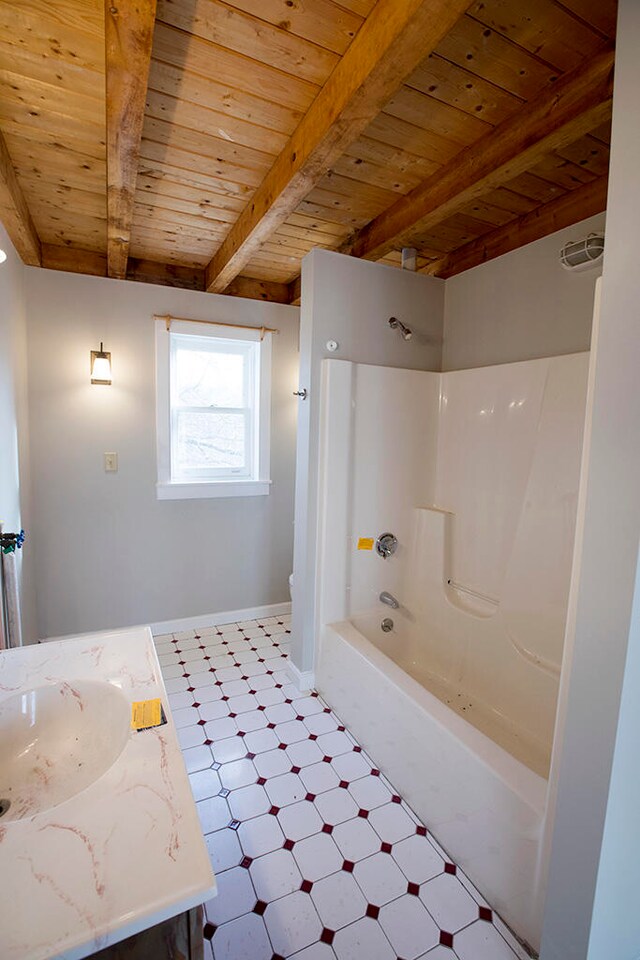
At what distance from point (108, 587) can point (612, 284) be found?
9.75 ft

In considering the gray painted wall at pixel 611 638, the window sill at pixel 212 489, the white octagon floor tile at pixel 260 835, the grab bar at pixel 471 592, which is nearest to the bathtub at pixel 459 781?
the gray painted wall at pixel 611 638

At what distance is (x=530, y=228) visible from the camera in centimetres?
215

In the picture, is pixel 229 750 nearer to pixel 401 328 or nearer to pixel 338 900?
pixel 338 900

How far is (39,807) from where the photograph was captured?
3.06ft

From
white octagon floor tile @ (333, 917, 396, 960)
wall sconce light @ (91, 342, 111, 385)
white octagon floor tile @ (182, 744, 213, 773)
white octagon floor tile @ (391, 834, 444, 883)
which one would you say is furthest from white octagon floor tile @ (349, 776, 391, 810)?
wall sconce light @ (91, 342, 111, 385)

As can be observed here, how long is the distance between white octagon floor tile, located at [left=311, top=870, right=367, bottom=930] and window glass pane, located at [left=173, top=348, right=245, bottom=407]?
2.58 metres

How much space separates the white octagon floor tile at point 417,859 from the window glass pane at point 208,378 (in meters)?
2.59

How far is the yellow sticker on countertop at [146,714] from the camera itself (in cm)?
99

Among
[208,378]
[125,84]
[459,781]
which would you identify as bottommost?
[459,781]

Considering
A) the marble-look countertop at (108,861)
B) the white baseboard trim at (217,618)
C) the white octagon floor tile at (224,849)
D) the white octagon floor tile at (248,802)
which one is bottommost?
the white octagon floor tile at (224,849)

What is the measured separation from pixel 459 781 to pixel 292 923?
0.65 m

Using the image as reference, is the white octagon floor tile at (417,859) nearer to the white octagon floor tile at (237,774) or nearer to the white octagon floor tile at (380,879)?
the white octagon floor tile at (380,879)

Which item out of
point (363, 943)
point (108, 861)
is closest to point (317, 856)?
point (363, 943)

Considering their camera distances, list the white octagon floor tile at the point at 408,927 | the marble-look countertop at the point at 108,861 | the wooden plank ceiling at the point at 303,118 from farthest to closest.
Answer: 1. the white octagon floor tile at the point at 408,927
2. the wooden plank ceiling at the point at 303,118
3. the marble-look countertop at the point at 108,861
